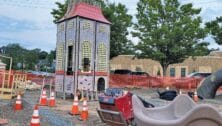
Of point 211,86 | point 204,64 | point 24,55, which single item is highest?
point 24,55

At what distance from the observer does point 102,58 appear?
20047mm

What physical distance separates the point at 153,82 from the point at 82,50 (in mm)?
14443

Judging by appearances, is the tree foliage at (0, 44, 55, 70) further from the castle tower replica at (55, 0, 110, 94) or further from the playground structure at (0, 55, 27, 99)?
the playground structure at (0, 55, 27, 99)

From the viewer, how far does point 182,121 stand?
4535 millimetres

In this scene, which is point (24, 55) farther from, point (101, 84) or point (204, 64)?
point (101, 84)

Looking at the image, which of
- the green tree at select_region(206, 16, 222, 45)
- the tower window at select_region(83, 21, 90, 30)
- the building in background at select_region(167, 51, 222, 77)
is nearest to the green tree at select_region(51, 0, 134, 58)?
the green tree at select_region(206, 16, 222, 45)

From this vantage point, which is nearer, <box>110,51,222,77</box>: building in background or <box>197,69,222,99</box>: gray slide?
<box>197,69,222,99</box>: gray slide

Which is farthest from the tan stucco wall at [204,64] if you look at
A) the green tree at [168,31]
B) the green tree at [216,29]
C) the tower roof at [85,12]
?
the tower roof at [85,12]

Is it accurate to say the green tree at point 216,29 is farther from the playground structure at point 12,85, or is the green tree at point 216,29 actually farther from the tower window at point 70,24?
the playground structure at point 12,85

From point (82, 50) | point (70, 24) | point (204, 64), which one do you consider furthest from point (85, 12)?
point (204, 64)

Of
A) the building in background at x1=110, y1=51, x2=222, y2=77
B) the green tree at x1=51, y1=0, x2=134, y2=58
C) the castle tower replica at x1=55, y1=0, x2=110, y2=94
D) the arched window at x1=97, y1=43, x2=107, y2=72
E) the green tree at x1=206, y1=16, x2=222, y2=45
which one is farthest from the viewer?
the building in background at x1=110, y1=51, x2=222, y2=77

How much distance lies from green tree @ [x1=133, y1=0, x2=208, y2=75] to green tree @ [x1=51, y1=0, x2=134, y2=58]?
1.34 meters

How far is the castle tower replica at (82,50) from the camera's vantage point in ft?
62.1

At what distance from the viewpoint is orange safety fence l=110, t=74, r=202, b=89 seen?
31.1 metres
